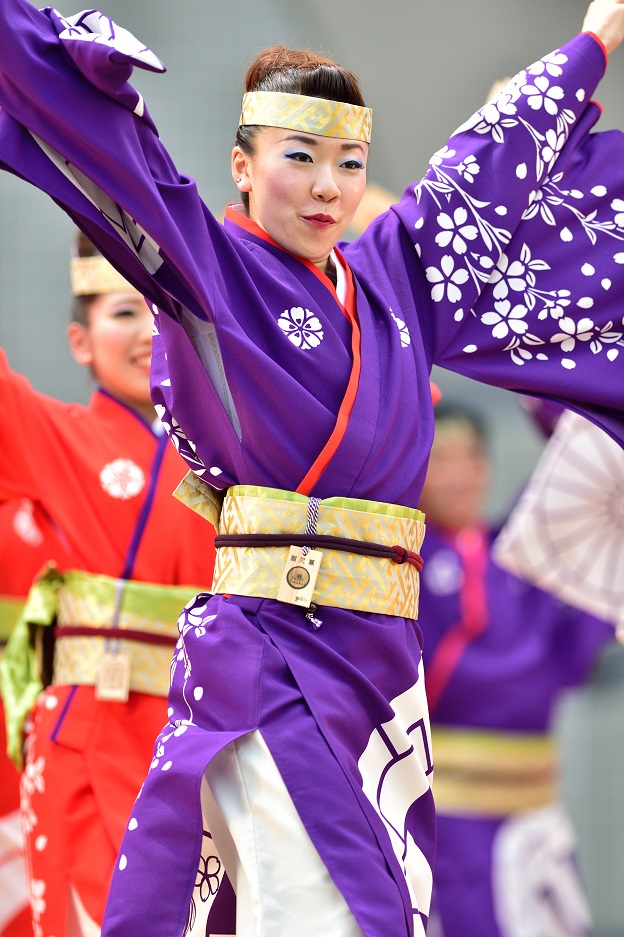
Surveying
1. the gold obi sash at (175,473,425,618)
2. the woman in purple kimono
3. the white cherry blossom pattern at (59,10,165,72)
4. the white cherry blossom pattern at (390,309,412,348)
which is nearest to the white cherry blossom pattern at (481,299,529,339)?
the white cherry blossom pattern at (390,309,412,348)

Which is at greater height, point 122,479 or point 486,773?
point 122,479

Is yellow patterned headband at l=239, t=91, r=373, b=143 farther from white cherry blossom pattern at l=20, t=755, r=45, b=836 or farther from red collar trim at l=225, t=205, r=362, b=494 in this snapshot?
white cherry blossom pattern at l=20, t=755, r=45, b=836

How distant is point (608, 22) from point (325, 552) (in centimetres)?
103

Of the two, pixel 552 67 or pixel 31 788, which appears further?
pixel 31 788

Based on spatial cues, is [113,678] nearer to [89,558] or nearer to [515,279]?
[89,558]

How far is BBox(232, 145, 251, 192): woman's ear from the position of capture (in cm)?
217

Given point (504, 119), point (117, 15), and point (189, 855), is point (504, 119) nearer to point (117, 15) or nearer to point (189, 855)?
point (189, 855)

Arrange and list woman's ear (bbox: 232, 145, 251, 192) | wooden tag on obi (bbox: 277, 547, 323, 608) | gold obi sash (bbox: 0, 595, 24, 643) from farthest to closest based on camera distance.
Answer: gold obi sash (bbox: 0, 595, 24, 643) < woman's ear (bbox: 232, 145, 251, 192) < wooden tag on obi (bbox: 277, 547, 323, 608)

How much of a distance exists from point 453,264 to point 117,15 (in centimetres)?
345

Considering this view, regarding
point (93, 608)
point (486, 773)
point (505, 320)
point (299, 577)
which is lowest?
point (486, 773)

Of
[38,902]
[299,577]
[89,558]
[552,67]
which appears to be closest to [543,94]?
[552,67]

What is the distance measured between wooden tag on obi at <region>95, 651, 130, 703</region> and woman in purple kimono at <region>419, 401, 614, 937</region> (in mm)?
1954

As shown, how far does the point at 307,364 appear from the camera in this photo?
198cm

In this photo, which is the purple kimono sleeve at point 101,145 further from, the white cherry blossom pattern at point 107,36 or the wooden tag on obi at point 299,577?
the wooden tag on obi at point 299,577
